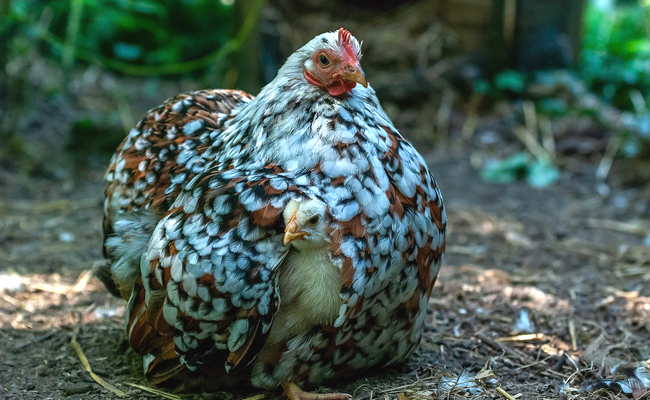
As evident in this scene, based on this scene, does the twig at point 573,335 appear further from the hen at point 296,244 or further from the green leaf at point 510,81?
the green leaf at point 510,81

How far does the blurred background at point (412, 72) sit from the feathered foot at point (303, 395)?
3.92m

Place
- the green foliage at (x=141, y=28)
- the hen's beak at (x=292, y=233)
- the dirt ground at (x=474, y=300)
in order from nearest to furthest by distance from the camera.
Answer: the hen's beak at (x=292, y=233), the dirt ground at (x=474, y=300), the green foliage at (x=141, y=28)

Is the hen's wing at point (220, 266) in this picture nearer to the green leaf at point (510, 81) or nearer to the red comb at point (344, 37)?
the red comb at point (344, 37)

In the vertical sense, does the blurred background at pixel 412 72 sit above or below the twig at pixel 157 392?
above

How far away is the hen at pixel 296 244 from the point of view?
8.14ft

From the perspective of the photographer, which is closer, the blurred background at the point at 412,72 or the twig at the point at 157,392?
the twig at the point at 157,392

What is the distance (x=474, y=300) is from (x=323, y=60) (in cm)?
177

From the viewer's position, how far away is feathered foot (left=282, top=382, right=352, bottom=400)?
2.64 metres

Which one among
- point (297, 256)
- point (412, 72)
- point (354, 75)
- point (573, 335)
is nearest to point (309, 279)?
point (297, 256)

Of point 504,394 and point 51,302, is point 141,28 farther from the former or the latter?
point 504,394

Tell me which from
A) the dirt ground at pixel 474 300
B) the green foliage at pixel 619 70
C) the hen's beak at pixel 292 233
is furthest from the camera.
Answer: the green foliage at pixel 619 70

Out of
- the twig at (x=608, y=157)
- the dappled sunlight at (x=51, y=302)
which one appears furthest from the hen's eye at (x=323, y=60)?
the twig at (x=608, y=157)

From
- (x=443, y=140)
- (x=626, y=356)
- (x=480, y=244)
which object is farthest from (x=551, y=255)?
(x=443, y=140)

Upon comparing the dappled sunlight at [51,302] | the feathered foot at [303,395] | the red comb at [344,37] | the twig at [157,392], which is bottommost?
the dappled sunlight at [51,302]
